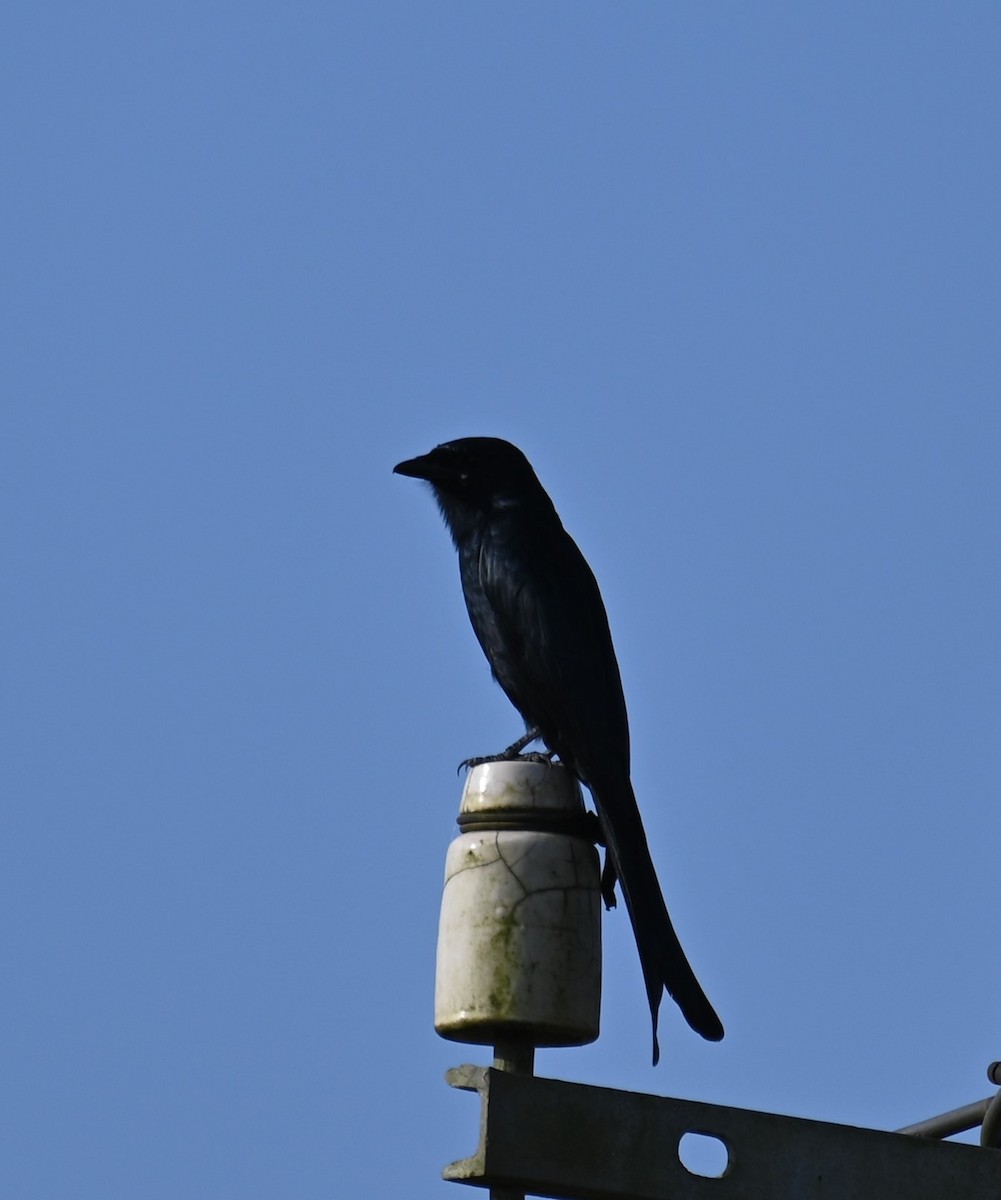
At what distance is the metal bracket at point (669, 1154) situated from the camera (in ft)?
9.59

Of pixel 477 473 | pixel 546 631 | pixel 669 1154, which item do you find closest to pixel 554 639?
pixel 546 631

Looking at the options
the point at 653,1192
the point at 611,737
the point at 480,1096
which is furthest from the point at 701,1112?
the point at 611,737

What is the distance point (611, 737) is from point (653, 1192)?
2.40 metres

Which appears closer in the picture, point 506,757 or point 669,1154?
point 669,1154

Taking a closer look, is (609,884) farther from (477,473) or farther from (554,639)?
(477,473)

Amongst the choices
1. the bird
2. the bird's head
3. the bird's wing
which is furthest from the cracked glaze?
the bird's head

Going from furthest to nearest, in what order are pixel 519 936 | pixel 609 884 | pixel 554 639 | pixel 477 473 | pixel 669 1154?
pixel 477 473 → pixel 554 639 → pixel 609 884 → pixel 519 936 → pixel 669 1154

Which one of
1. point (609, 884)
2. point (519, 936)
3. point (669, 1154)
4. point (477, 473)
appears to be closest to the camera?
point (669, 1154)

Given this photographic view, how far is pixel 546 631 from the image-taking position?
572 centimetres

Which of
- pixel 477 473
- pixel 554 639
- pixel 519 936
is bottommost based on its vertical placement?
pixel 519 936

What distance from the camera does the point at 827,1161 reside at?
10.2ft

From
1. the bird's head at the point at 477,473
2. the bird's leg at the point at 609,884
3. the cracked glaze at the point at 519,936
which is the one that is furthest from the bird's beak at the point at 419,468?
the cracked glaze at the point at 519,936

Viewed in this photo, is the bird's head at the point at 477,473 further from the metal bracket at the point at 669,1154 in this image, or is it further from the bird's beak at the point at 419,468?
the metal bracket at the point at 669,1154

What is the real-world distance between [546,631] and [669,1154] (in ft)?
9.20
